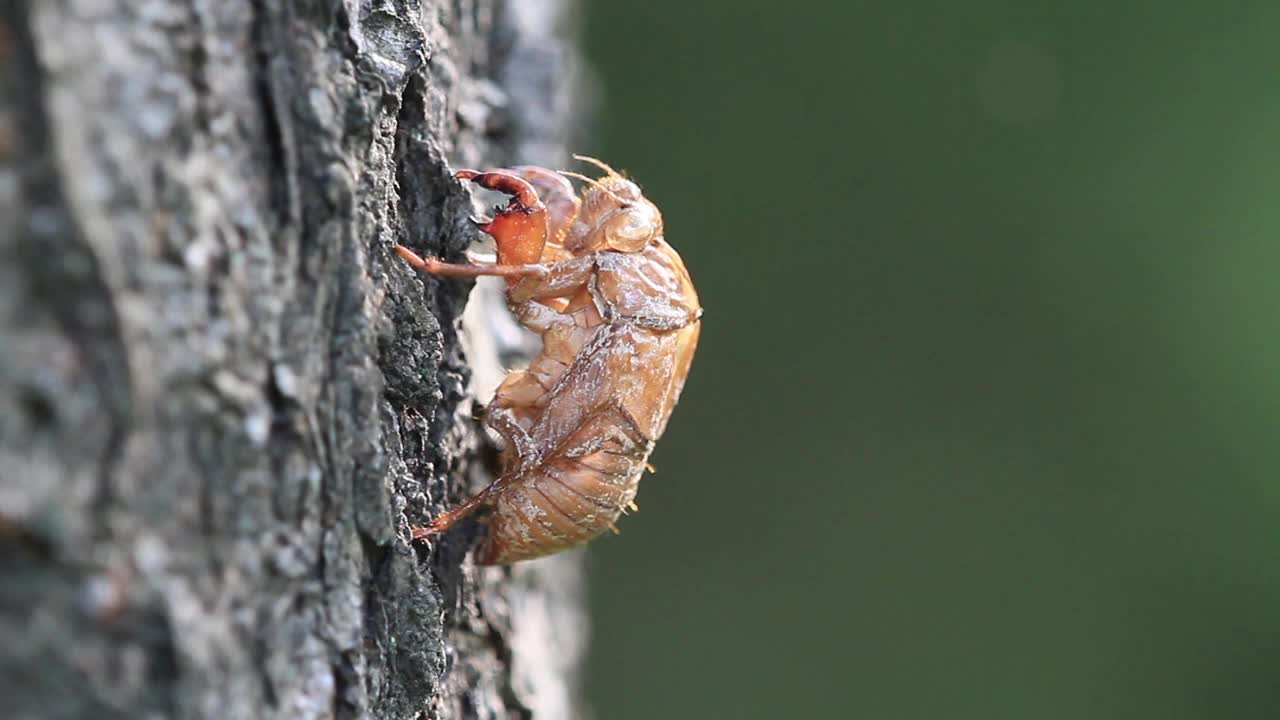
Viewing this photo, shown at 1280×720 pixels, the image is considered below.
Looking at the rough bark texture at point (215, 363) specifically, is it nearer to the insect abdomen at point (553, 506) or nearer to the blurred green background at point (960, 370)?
the insect abdomen at point (553, 506)

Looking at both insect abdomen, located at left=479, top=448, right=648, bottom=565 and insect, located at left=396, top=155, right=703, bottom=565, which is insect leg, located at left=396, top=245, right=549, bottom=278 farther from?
insect abdomen, located at left=479, top=448, right=648, bottom=565

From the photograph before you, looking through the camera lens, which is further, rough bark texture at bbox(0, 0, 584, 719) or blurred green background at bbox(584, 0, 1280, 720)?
blurred green background at bbox(584, 0, 1280, 720)

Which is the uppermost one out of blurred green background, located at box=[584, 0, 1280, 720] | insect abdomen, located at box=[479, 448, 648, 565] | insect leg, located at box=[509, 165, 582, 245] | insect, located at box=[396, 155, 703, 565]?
insect leg, located at box=[509, 165, 582, 245]

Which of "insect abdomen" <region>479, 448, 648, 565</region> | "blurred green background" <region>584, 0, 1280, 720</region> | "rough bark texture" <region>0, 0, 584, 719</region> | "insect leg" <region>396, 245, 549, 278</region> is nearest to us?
"rough bark texture" <region>0, 0, 584, 719</region>

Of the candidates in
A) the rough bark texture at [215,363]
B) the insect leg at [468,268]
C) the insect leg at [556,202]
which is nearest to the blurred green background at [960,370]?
the insect leg at [556,202]

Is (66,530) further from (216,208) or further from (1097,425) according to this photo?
(1097,425)

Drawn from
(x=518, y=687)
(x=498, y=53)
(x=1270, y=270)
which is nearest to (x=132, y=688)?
(x=518, y=687)

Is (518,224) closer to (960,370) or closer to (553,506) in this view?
(553,506)

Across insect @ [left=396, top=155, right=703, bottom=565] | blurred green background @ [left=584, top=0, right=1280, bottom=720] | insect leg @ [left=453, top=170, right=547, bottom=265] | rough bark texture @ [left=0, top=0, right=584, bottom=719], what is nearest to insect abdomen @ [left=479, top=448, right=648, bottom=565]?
insect @ [left=396, top=155, right=703, bottom=565]
